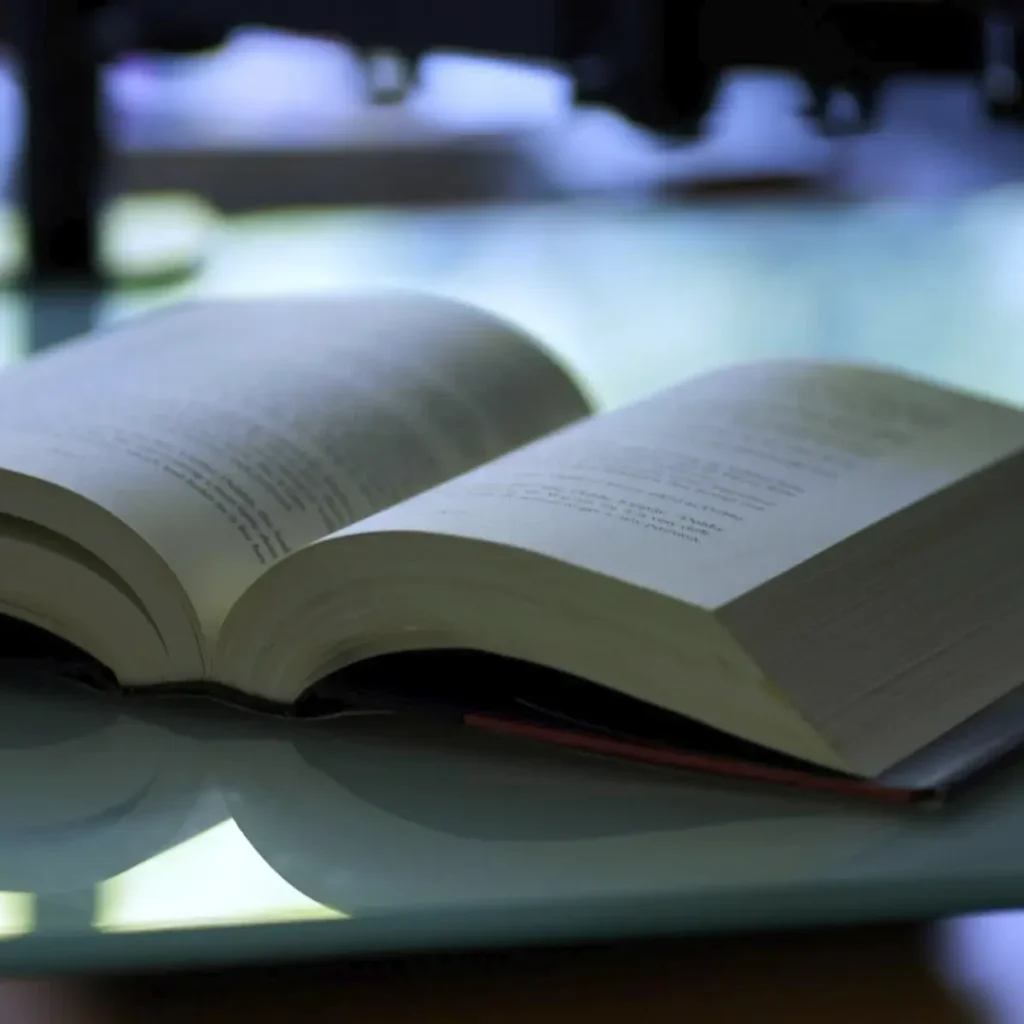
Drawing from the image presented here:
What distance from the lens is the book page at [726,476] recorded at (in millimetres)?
535

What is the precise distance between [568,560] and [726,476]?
0.32 ft

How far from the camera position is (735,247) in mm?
1445

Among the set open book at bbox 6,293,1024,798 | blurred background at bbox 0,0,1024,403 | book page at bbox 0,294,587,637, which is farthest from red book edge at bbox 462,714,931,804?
blurred background at bbox 0,0,1024,403

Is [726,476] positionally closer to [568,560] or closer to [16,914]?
→ [568,560]

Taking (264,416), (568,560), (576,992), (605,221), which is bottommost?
(576,992)

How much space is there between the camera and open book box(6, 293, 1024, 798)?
517 mm

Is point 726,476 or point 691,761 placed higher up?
point 726,476

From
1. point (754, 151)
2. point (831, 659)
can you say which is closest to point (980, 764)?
point (831, 659)

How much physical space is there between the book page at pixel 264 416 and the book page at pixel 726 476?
58 mm

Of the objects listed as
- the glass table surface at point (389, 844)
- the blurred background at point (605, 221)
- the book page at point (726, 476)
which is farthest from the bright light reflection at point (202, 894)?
the blurred background at point (605, 221)

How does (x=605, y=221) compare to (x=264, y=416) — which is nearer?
(x=264, y=416)

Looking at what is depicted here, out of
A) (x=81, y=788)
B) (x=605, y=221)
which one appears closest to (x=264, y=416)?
(x=81, y=788)

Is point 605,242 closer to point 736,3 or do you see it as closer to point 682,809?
point 736,3

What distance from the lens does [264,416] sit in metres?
0.66
